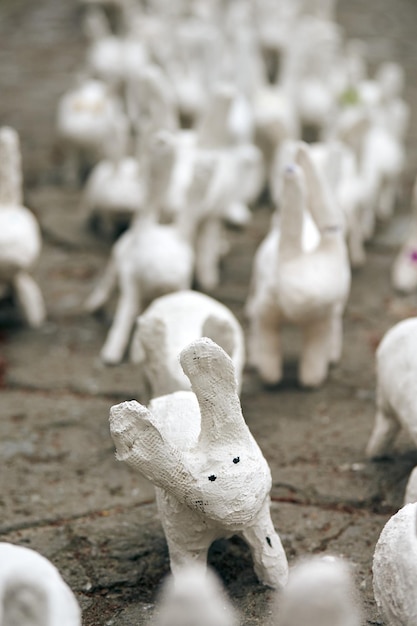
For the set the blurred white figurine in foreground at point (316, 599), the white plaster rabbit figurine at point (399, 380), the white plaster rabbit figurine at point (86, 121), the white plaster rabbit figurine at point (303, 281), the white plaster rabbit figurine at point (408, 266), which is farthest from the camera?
the white plaster rabbit figurine at point (86, 121)

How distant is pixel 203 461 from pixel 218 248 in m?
2.25

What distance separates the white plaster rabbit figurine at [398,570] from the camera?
1814 millimetres

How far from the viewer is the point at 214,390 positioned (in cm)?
204

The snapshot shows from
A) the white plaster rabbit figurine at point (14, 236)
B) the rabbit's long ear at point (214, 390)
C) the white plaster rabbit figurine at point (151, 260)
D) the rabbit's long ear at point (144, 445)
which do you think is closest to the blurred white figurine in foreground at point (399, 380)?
the rabbit's long ear at point (214, 390)

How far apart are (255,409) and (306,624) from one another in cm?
177

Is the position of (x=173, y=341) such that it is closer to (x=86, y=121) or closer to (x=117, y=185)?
(x=117, y=185)

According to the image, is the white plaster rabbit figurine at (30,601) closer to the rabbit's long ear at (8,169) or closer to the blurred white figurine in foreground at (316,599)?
the blurred white figurine in foreground at (316,599)

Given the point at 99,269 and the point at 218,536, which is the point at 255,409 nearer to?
the point at 218,536

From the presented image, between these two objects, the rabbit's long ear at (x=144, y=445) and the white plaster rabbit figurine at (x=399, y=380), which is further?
the white plaster rabbit figurine at (x=399, y=380)

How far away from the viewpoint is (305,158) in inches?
119

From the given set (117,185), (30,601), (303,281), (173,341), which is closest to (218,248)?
(117,185)

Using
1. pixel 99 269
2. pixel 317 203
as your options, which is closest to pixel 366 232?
pixel 99 269

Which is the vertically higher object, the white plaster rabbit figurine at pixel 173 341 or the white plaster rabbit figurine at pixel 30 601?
the white plaster rabbit figurine at pixel 30 601

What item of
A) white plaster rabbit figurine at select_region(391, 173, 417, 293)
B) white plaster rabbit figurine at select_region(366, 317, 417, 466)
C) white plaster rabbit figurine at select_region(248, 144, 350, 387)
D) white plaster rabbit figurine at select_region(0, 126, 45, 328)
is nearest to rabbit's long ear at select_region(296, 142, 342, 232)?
white plaster rabbit figurine at select_region(248, 144, 350, 387)
